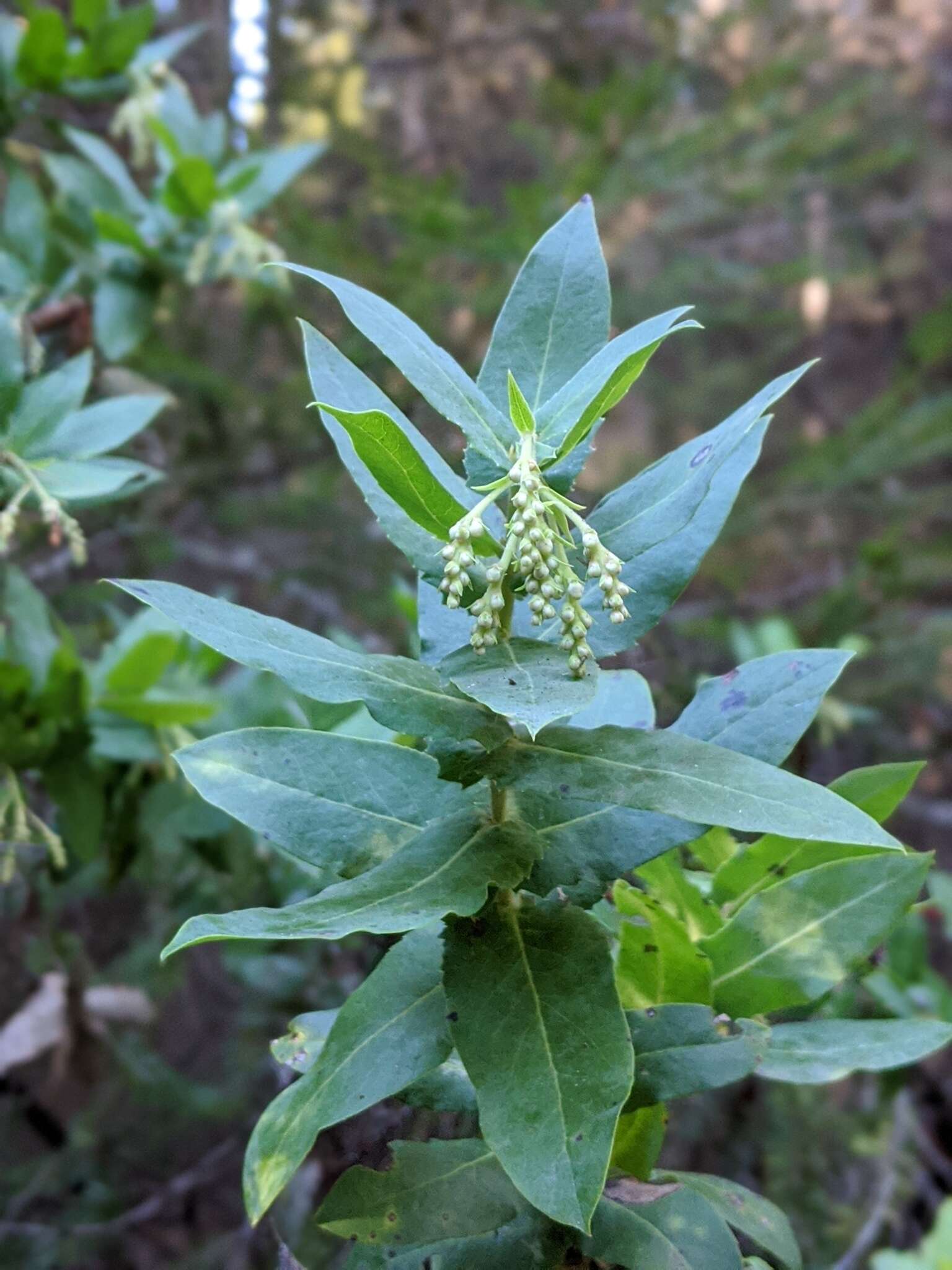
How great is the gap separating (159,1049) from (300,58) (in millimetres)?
3024

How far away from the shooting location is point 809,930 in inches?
27.6

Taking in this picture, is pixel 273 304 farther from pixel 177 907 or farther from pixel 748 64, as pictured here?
pixel 748 64

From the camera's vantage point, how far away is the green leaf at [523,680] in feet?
1.72

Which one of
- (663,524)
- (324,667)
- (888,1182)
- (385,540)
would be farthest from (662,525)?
(385,540)

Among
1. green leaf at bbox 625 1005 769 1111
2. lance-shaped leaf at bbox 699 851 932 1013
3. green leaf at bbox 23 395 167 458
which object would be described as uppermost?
green leaf at bbox 23 395 167 458

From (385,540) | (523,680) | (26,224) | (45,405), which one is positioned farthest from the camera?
(385,540)

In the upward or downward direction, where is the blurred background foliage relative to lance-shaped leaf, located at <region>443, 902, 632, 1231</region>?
downward

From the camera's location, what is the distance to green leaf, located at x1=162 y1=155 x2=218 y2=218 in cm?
149

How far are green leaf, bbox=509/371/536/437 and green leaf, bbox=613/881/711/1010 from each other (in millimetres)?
321

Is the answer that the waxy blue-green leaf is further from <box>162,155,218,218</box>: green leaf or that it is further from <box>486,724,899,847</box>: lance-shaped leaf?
<box>162,155,218,218</box>: green leaf

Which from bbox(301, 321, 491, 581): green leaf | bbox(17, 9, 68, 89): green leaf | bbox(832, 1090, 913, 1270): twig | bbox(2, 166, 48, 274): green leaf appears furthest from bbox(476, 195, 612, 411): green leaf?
bbox(832, 1090, 913, 1270): twig

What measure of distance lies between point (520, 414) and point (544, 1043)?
35 cm

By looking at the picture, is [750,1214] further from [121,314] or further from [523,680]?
[121,314]

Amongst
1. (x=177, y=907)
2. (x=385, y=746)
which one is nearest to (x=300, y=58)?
(x=177, y=907)
